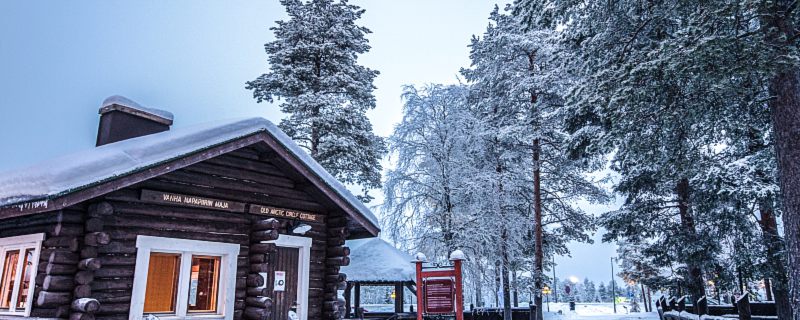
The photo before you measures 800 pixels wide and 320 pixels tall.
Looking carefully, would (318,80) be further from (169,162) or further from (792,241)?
(792,241)

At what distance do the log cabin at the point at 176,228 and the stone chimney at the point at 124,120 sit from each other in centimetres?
4

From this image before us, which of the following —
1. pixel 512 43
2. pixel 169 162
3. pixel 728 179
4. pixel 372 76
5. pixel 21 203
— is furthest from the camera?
pixel 372 76

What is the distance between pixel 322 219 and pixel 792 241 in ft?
30.2

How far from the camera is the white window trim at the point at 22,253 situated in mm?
8391

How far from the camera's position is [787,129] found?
9.77 metres

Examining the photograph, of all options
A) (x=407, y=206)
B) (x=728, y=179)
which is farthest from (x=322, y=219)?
(x=728, y=179)

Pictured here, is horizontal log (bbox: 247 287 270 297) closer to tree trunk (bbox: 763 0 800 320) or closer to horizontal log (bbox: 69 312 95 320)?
horizontal log (bbox: 69 312 95 320)

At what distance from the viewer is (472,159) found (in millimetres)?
20438

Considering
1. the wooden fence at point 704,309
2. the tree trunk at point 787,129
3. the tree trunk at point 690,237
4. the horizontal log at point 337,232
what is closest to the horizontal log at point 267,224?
the horizontal log at point 337,232

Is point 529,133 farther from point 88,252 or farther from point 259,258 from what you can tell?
point 88,252

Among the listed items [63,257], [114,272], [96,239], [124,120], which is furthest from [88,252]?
[124,120]

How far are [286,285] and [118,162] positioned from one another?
4.42 meters

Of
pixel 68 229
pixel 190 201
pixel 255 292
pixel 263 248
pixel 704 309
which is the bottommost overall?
pixel 704 309

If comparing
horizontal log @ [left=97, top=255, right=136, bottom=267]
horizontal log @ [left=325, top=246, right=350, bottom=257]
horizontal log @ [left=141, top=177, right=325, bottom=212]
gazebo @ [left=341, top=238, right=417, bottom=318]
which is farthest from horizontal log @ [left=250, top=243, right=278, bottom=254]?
gazebo @ [left=341, top=238, right=417, bottom=318]
